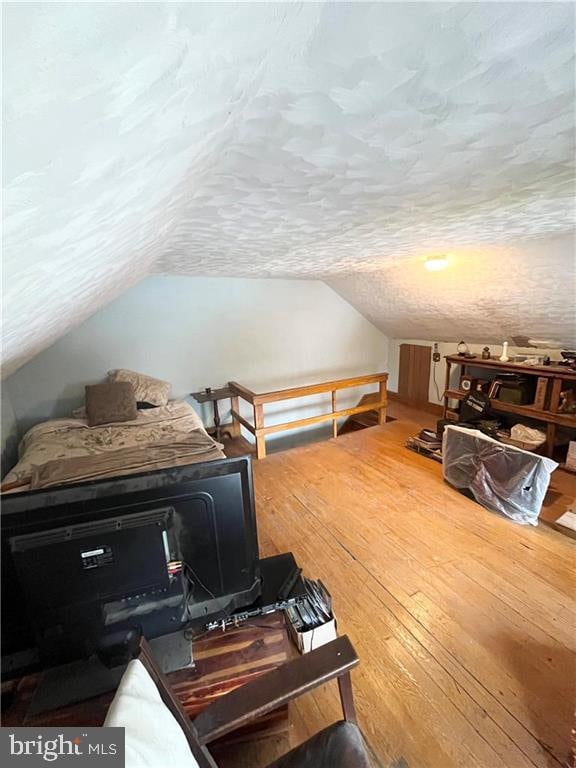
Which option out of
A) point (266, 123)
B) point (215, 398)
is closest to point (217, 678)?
point (266, 123)

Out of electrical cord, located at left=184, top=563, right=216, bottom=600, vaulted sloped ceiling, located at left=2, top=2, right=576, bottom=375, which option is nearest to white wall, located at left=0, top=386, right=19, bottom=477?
vaulted sloped ceiling, located at left=2, top=2, right=576, bottom=375

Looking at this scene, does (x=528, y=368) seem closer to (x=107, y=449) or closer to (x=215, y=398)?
(x=215, y=398)

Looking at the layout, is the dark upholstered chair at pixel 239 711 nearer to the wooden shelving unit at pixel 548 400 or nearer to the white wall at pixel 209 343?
the wooden shelving unit at pixel 548 400

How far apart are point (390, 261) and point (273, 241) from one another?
1374 millimetres

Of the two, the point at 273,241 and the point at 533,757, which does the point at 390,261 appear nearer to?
the point at 273,241

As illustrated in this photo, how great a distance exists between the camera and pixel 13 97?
0.34 metres

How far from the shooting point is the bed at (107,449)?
206 cm

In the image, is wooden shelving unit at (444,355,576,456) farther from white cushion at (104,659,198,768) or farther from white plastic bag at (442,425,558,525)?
white cushion at (104,659,198,768)

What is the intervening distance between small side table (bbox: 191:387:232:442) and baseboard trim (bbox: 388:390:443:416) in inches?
115

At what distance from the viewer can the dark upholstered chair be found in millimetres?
647

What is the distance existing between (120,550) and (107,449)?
1.90m

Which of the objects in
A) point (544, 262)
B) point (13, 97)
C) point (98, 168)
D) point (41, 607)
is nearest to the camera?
point (13, 97)

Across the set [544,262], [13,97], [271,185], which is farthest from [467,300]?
[13,97]

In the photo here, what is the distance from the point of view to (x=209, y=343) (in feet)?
13.2
